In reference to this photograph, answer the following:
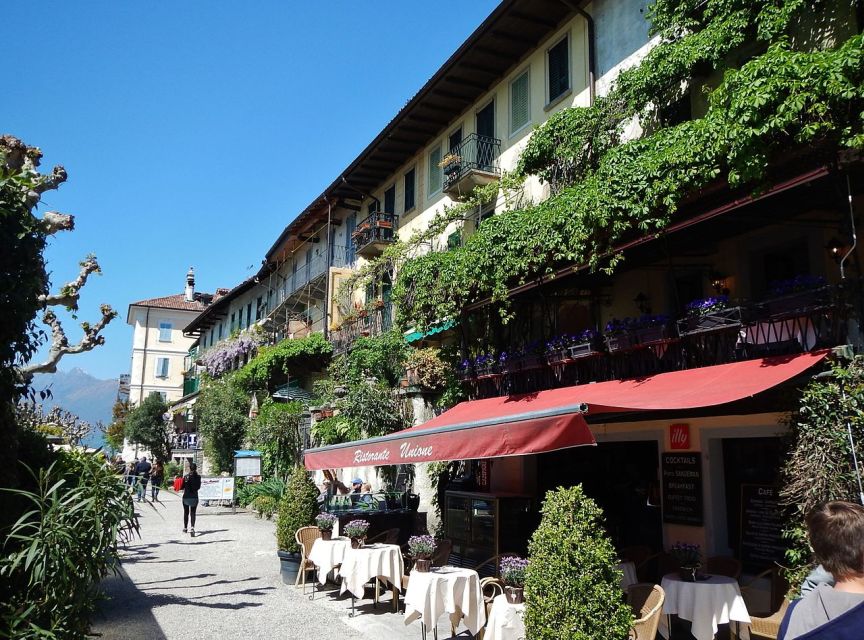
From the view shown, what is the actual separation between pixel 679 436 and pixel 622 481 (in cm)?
220

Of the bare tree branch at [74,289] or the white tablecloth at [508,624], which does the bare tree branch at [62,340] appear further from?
the white tablecloth at [508,624]

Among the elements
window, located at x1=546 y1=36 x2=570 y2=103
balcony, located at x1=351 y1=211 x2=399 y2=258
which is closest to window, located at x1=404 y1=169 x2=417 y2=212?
balcony, located at x1=351 y1=211 x2=399 y2=258

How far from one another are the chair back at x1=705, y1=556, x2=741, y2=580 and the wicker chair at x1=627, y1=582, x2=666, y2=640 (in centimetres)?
245

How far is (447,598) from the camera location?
759 cm

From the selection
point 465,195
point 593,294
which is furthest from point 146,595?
point 465,195

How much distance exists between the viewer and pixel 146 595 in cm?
1062

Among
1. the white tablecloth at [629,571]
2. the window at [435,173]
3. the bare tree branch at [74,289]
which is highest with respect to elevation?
the window at [435,173]

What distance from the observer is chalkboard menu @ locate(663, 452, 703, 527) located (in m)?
10.4

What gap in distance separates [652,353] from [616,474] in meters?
3.45

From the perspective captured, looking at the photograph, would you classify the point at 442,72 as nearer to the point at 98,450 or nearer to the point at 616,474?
the point at 616,474

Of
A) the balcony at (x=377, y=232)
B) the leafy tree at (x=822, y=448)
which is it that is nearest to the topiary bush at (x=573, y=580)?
the leafy tree at (x=822, y=448)

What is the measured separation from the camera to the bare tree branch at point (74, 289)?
14992 millimetres

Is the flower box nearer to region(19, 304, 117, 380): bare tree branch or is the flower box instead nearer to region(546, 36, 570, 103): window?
region(546, 36, 570, 103): window

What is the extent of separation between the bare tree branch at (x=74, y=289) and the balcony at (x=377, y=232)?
896cm
